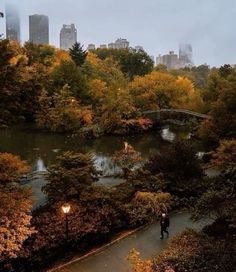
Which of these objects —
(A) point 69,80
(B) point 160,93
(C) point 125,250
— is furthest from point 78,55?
(C) point 125,250

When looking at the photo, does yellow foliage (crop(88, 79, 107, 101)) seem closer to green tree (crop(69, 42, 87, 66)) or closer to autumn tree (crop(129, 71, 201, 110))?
autumn tree (crop(129, 71, 201, 110))

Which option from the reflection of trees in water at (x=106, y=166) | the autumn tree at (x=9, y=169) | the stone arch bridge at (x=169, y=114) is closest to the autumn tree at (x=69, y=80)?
the stone arch bridge at (x=169, y=114)

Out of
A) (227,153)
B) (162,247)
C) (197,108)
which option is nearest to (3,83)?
(162,247)

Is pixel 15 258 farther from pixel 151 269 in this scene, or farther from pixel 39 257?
pixel 151 269

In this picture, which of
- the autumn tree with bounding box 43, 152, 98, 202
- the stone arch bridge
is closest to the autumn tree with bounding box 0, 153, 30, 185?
the autumn tree with bounding box 43, 152, 98, 202

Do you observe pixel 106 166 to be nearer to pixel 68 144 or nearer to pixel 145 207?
pixel 68 144

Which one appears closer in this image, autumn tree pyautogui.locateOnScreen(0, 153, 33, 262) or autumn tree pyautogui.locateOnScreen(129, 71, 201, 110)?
autumn tree pyautogui.locateOnScreen(0, 153, 33, 262)
